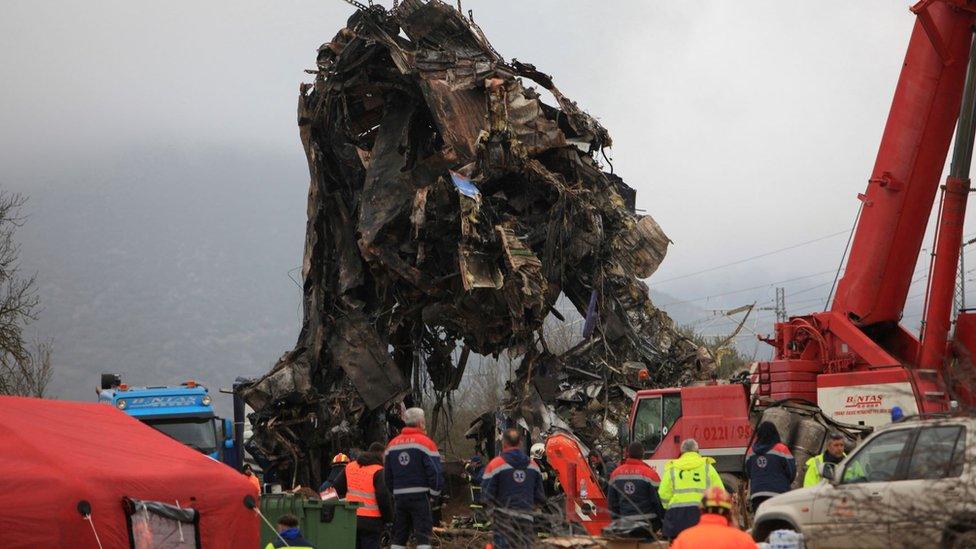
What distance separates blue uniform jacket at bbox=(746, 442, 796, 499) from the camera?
39.8ft

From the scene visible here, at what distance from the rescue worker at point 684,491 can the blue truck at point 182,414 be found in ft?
36.5

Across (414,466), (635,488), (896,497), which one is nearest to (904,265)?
(635,488)

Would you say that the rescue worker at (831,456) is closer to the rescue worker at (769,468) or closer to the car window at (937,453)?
the rescue worker at (769,468)

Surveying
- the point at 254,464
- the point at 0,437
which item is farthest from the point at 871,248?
the point at 254,464

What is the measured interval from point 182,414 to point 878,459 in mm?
13664

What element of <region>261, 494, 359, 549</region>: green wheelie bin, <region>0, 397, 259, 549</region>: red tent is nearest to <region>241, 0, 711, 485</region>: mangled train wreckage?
<region>261, 494, 359, 549</region>: green wheelie bin

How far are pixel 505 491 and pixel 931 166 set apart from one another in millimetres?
6921

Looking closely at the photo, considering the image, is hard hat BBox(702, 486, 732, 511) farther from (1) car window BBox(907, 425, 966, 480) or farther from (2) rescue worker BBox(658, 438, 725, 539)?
(2) rescue worker BBox(658, 438, 725, 539)

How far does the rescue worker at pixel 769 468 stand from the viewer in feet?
39.8

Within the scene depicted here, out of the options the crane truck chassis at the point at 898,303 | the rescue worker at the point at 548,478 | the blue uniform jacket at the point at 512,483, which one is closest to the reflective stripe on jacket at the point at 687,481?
the blue uniform jacket at the point at 512,483

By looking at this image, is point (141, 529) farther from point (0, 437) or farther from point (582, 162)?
point (582, 162)

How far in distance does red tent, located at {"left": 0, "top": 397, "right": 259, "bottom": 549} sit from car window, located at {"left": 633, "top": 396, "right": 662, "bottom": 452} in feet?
23.2

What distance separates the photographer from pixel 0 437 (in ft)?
31.1

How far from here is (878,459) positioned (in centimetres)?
957
